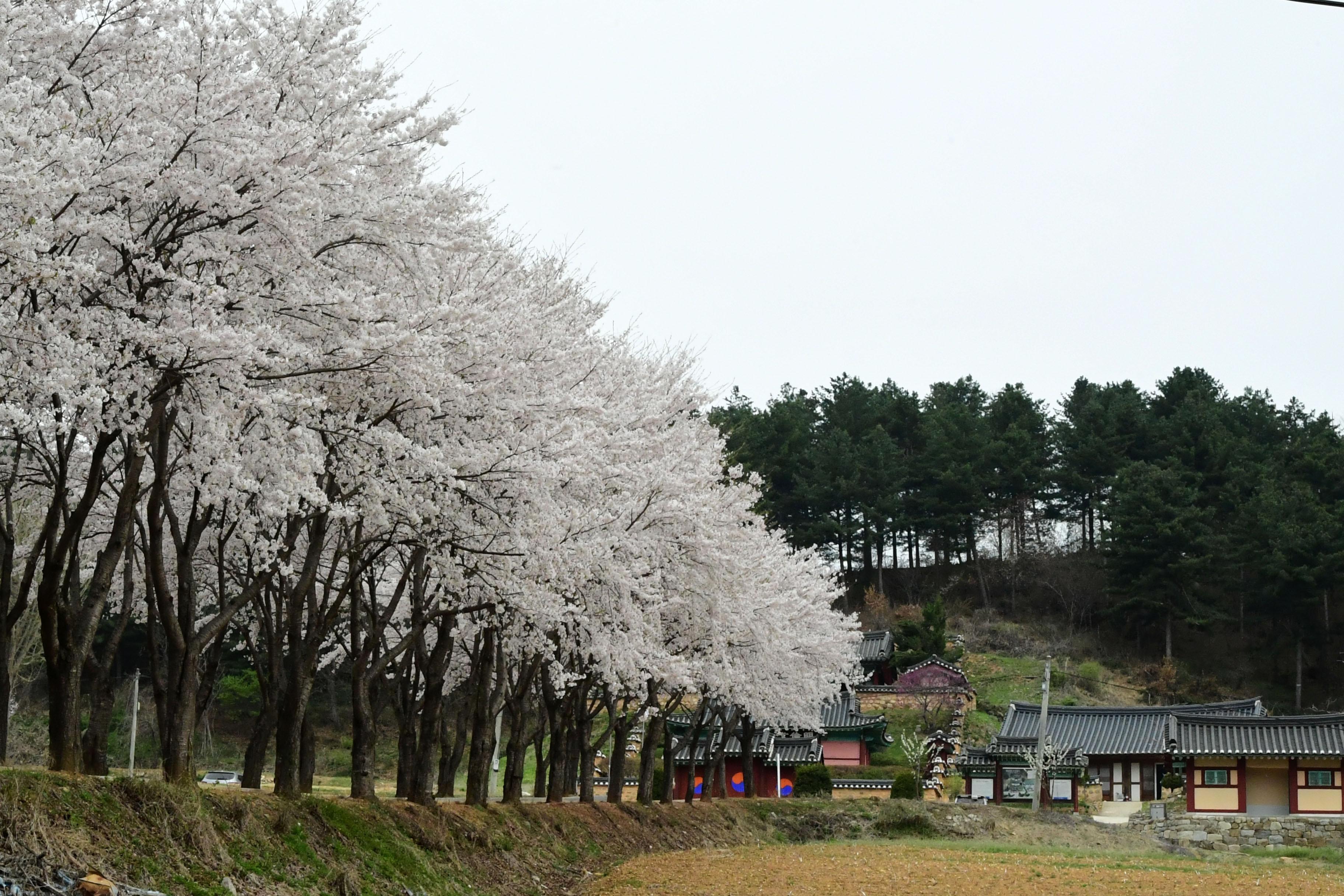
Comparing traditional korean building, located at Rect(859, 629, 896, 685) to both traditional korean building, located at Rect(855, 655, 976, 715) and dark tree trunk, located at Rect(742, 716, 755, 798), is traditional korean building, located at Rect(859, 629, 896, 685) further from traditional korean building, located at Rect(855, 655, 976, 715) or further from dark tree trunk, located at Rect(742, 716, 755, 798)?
dark tree trunk, located at Rect(742, 716, 755, 798)

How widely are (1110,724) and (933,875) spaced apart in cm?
3298

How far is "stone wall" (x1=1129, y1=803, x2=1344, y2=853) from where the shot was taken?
3794cm

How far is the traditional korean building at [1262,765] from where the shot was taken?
40.2 metres

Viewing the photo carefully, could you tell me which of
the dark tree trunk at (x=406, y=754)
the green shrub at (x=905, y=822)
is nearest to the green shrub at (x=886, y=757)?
the green shrub at (x=905, y=822)

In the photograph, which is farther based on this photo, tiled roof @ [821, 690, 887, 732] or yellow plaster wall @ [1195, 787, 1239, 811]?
tiled roof @ [821, 690, 887, 732]

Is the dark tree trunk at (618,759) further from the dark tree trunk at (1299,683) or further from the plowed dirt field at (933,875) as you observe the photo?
the dark tree trunk at (1299,683)

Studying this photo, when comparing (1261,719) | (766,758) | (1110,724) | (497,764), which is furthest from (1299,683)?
(497,764)

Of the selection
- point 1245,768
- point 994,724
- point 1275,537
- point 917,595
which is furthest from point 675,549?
point 917,595

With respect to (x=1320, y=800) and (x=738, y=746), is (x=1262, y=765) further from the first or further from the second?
(x=738, y=746)

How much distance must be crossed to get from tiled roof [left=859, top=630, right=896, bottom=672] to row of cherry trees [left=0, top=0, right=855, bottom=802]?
43657 millimetres

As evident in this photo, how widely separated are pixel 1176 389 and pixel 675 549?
60.7 metres

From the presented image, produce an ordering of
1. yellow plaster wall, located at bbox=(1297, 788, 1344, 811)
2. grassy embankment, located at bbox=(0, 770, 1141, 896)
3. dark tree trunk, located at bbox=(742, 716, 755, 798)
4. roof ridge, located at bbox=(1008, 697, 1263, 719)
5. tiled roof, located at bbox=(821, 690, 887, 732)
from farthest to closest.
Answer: tiled roof, located at bbox=(821, 690, 887, 732) → roof ridge, located at bbox=(1008, 697, 1263, 719) → yellow plaster wall, located at bbox=(1297, 788, 1344, 811) → dark tree trunk, located at bbox=(742, 716, 755, 798) → grassy embankment, located at bbox=(0, 770, 1141, 896)

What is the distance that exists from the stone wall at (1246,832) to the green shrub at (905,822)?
8.01 metres

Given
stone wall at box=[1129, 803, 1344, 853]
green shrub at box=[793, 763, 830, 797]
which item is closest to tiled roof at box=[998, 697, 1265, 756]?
stone wall at box=[1129, 803, 1344, 853]
